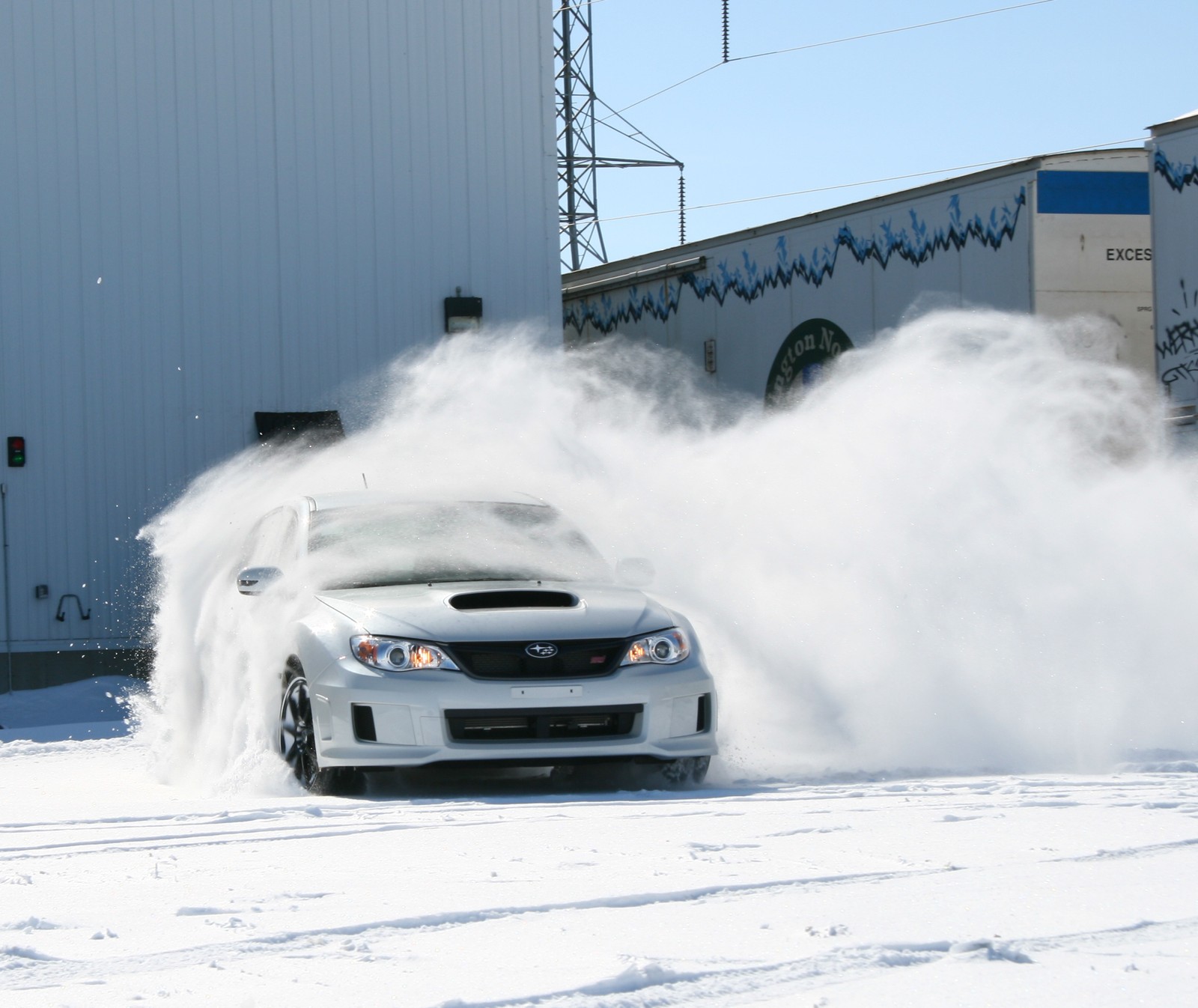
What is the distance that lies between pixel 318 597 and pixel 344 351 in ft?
29.7

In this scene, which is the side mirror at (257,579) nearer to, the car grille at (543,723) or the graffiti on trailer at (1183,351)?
the car grille at (543,723)

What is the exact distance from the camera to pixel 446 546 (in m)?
8.01

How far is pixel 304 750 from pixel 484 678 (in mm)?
866

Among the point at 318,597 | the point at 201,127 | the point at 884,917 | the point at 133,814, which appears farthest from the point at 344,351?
the point at 884,917

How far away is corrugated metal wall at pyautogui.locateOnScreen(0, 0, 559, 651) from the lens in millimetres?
15242

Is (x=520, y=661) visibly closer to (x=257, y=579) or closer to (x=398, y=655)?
(x=398, y=655)

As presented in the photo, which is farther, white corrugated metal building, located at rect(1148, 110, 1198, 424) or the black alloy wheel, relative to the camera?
white corrugated metal building, located at rect(1148, 110, 1198, 424)

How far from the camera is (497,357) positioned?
16016mm

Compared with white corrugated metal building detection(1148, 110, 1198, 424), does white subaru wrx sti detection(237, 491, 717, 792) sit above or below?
below

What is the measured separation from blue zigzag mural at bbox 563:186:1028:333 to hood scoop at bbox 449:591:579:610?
20.3ft

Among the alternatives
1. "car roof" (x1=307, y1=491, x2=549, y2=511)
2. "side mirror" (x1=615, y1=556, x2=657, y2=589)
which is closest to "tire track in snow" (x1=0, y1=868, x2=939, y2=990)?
"side mirror" (x1=615, y1=556, x2=657, y2=589)

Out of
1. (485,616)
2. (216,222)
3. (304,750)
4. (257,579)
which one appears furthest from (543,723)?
(216,222)

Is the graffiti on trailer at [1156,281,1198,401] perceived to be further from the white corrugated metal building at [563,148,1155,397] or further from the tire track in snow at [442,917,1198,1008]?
the tire track in snow at [442,917,1198,1008]

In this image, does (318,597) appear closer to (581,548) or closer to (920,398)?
(581,548)
